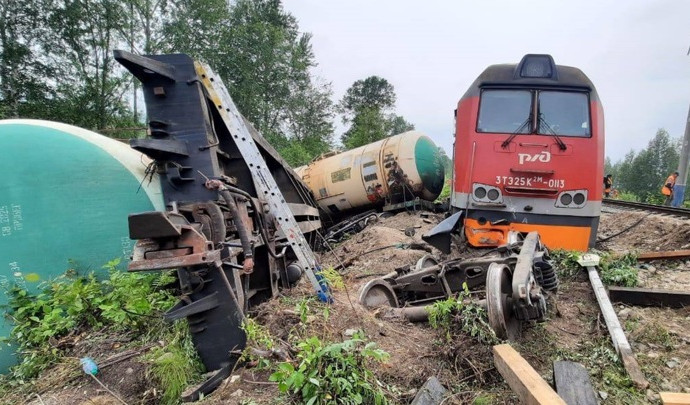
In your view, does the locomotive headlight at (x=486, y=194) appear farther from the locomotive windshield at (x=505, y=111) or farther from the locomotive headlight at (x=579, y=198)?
the locomotive headlight at (x=579, y=198)

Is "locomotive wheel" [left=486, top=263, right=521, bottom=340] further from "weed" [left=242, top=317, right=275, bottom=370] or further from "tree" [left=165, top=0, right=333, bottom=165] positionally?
"tree" [left=165, top=0, right=333, bottom=165]

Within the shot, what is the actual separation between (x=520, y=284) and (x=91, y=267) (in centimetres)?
360

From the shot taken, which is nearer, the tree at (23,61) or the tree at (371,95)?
the tree at (23,61)

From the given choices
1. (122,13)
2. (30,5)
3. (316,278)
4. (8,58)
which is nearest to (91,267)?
(316,278)

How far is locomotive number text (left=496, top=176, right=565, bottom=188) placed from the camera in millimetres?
4672

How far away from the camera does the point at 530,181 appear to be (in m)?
4.74

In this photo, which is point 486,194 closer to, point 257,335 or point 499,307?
point 499,307

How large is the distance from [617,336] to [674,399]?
2.83 feet

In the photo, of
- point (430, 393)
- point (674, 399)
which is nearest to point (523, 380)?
point (430, 393)

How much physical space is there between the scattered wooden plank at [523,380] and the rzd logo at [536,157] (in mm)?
3210

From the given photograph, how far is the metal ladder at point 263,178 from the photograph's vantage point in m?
3.22

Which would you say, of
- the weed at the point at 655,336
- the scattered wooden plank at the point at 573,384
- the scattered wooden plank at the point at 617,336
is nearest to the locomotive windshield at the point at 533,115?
the scattered wooden plank at the point at 617,336

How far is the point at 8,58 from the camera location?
15484mm

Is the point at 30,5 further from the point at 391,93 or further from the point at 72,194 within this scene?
the point at 391,93
